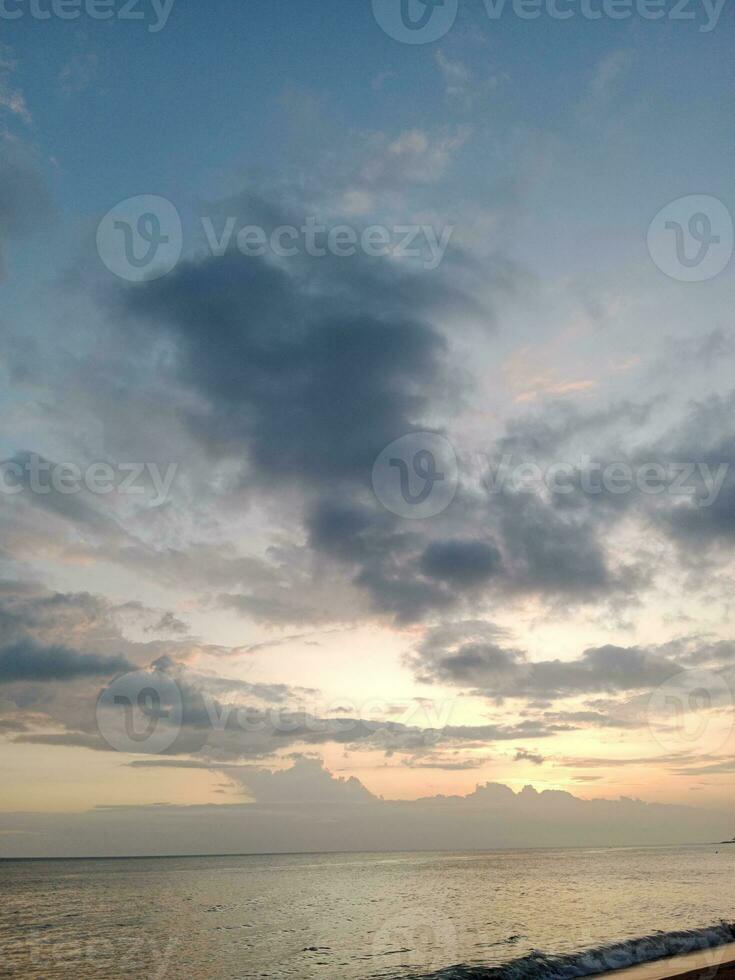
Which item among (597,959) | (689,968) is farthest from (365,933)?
(689,968)

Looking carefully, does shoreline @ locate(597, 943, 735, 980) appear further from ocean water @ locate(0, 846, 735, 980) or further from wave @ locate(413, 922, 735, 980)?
ocean water @ locate(0, 846, 735, 980)

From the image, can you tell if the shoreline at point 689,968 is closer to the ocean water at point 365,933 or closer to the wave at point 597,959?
the wave at point 597,959

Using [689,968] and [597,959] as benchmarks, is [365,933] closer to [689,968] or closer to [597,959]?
[597,959]

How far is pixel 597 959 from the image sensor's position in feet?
128

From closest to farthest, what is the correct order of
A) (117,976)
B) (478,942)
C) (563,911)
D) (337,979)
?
(337,979) < (117,976) < (478,942) < (563,911)

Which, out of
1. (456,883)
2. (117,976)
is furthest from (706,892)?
(117,976)

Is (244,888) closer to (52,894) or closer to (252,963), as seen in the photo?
(52,894)

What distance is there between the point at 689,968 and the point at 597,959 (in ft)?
18.8

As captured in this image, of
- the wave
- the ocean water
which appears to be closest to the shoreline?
the wave

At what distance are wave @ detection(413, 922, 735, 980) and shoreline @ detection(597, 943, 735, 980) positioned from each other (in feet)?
3.20

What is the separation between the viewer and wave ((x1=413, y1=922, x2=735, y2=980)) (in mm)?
35656

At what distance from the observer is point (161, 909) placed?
81.9m

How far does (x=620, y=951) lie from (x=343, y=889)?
8007cm

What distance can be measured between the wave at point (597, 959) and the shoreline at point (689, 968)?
3.20ft
